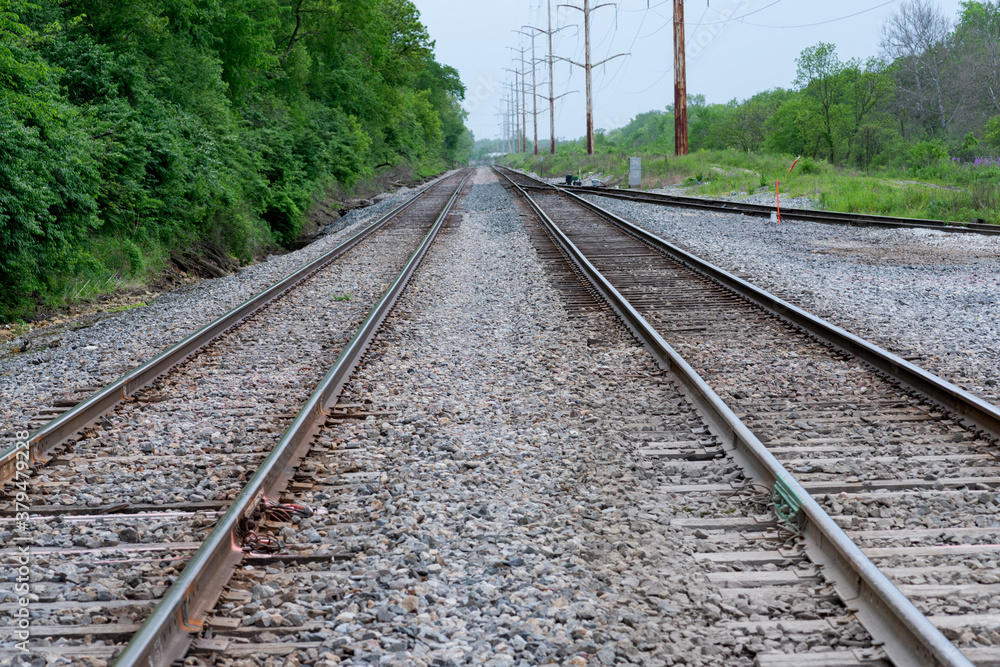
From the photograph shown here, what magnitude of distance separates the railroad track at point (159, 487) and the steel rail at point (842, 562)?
2548 mm

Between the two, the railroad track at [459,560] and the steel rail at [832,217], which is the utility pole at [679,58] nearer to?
the steel rail at [832,217]

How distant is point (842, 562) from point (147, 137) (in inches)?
541

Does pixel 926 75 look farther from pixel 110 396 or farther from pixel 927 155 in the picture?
→ pixel 110 396

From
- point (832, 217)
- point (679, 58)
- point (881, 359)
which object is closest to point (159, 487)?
point (881, 359)

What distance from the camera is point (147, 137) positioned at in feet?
45.1

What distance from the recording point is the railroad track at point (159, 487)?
3.13m

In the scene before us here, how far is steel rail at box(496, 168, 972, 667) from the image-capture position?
2660 millimetres

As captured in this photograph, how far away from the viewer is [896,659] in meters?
2.71

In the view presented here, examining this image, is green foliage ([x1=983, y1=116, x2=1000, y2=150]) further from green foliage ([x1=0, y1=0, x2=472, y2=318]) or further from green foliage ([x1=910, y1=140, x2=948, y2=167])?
green foliage ([x1=0, y1=0, x2=472, y2=318])

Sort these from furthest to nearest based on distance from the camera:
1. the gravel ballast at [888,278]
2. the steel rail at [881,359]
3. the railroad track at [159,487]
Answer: the gravel ballast at [888,278] → the steel rail at [881,359] → the railroad track at [159,487]

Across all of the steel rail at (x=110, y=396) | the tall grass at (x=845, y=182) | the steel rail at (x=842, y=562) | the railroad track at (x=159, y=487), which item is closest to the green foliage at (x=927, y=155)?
the tall grass at (x=845, y=182)

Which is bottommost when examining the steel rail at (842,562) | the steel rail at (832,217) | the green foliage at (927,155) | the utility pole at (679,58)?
the steel rail at (842,562)

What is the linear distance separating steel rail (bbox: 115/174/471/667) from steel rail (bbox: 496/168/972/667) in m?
2.59

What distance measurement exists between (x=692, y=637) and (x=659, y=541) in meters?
0.79
